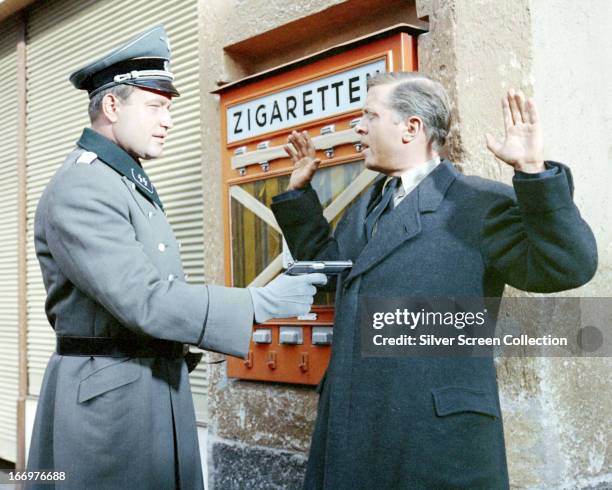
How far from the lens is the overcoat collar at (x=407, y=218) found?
2.43 metres

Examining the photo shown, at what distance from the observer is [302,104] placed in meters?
3.66

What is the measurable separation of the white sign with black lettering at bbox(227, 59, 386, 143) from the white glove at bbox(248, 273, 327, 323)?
121cm

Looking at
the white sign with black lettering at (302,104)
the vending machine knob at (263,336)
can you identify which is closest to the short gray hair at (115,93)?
the white sign with black lettering at (302,104)

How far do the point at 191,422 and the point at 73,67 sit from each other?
17.0 ft

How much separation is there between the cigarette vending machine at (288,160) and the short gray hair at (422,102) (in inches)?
20.7

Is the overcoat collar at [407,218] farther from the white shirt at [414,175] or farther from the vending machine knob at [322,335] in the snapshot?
the vending machine knob at [322,335]

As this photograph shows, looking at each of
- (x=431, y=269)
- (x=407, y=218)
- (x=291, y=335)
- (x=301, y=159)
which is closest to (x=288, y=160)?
(x=301, y=159)

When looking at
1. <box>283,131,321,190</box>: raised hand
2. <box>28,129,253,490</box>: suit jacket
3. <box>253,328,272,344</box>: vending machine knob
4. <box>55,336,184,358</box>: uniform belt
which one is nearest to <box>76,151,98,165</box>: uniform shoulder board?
<box>28,129,253,490</box>: suit jacket

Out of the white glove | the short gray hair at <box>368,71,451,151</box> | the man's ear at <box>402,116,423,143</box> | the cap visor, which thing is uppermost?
the cap visor

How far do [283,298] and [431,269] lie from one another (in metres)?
0.50

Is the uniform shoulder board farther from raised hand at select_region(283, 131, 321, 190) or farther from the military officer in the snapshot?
raised hand at select_region(283, 131, 321, 190)

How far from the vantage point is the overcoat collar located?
7.96 ft

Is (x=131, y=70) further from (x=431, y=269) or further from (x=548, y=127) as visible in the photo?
(x=548, y=127)

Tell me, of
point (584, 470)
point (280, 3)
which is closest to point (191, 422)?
point (584, 470)
